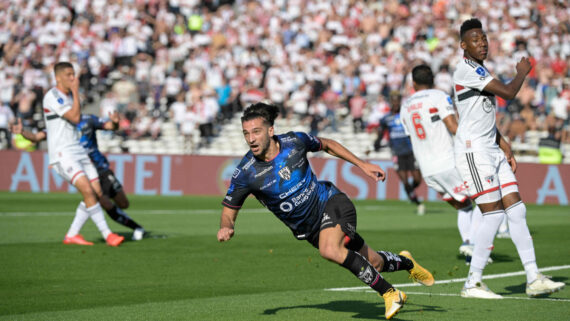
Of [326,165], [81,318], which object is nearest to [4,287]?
[81,318]

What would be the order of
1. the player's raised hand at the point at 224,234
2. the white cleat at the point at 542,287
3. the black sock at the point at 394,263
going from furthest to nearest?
1. the white cleat at the point at 542,287
2. the black sock at the point at 394,263
3. the player's raised hand at the point at 224,234

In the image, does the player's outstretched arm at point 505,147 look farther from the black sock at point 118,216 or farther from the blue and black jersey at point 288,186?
the black sock at point 118,216

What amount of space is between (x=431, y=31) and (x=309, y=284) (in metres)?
21.8

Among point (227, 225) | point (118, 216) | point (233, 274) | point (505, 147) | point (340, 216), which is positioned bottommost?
point (233, 274)

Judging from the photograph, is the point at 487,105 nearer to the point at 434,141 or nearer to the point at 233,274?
the point at 434,141

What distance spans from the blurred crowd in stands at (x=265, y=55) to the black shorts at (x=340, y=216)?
1952 cm

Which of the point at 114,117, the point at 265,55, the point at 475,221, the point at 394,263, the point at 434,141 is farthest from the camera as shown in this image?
the point at 265,55

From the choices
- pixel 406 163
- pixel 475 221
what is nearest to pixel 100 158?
pixel 475 221

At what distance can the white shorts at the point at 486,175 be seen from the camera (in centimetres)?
888

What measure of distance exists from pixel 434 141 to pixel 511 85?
302cm

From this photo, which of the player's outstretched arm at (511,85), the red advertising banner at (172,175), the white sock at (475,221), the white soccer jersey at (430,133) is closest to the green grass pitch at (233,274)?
the white sock at (475,221)

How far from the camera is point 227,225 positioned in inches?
299

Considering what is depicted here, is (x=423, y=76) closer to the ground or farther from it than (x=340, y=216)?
farther from it

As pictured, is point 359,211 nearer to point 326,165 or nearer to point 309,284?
point 326,165
